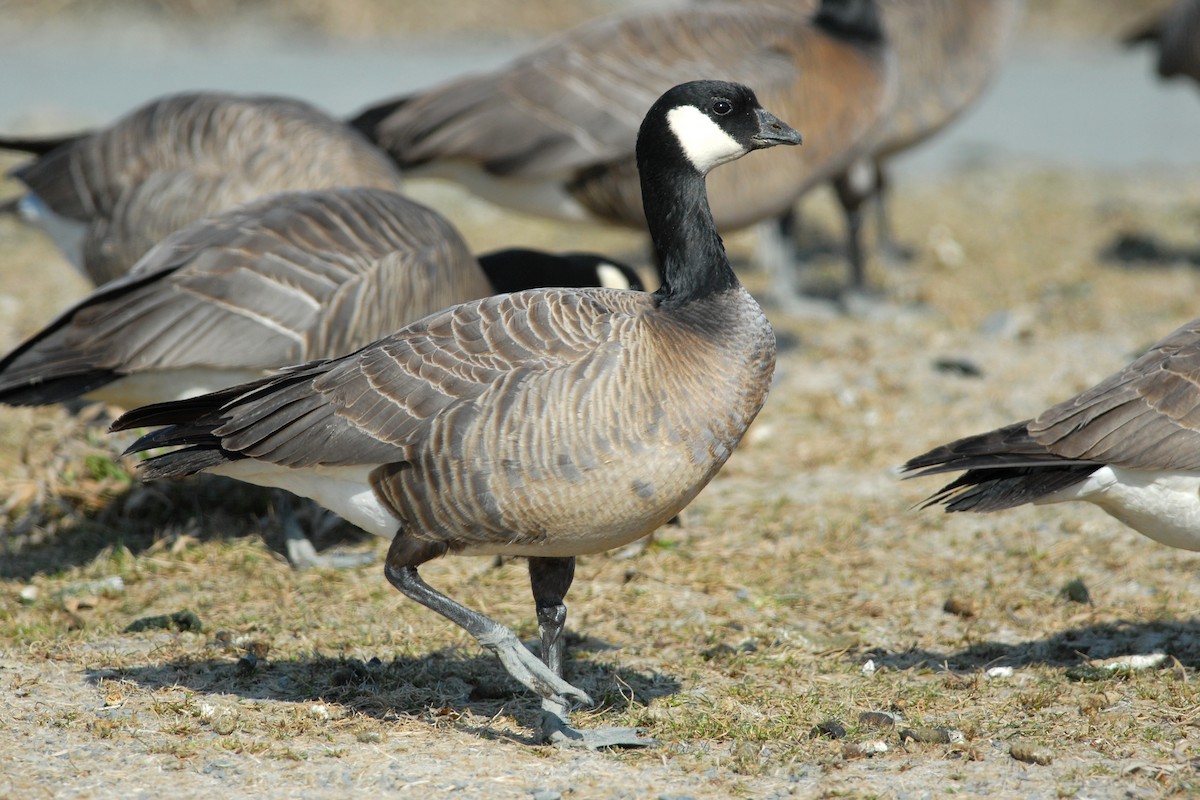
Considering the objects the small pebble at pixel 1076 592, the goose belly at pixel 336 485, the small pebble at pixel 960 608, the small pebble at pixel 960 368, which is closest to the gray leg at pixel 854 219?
the small pebble at pixel 960 368

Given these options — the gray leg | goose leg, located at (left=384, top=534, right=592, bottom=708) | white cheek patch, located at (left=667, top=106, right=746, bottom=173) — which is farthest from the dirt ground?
white cheek patch, located at (left=667, top=106, right=746, bottom=173)

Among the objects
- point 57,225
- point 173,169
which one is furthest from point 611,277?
point 57,225

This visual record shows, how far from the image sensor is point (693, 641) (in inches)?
188

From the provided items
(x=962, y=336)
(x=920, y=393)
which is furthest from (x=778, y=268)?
(x=920, y=393)

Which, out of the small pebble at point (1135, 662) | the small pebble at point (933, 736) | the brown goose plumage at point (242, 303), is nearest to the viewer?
the small pebble at point (933, 736)

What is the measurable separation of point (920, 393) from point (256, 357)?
3964 mm

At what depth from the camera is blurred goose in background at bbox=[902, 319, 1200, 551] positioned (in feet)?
13.4

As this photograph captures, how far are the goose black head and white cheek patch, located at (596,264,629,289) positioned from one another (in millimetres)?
2038

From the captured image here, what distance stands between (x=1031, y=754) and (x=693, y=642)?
1.40 metres

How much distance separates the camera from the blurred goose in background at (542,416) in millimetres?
3715

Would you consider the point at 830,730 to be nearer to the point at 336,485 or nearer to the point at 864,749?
the point at 864,749

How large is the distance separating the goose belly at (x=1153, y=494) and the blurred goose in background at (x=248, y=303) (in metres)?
2.75

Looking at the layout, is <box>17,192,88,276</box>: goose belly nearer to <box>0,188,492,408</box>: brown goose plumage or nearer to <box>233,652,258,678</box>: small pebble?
<box>0,188,492,408</box>: brown goose plumage

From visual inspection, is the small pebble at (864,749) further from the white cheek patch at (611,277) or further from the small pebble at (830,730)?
the white cheek patch at (611,277)
